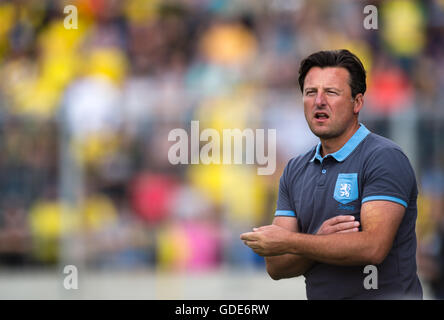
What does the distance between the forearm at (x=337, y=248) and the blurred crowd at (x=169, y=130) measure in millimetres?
5274

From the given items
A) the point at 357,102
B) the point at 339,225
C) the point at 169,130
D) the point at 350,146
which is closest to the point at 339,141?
the point at 350,146

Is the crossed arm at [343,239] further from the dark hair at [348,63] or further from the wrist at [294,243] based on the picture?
the dark hair at [348,63]

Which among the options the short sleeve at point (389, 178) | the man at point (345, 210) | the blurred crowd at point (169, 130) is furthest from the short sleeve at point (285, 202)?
the blurred crowd at point (169, 130)

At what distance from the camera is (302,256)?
120 inches

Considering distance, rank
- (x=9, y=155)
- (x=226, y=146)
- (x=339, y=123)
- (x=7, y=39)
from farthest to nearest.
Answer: (x=7, y=39)
(x=9, y=155)
(x=226, y=146)
(x=339, y=123)

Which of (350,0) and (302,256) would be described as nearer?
(302,256)

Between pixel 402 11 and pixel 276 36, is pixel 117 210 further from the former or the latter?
pixel 402 11

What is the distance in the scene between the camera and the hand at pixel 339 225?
2.87 metres

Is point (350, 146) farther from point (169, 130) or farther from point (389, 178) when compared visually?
point (169, 130)

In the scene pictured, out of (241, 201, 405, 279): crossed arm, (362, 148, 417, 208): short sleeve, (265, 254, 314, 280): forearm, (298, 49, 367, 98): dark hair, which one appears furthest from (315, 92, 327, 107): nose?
(265, 254, 314, 280): forearm

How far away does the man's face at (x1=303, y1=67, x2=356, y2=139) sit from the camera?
2988 millimetres

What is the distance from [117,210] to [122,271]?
0.93 m

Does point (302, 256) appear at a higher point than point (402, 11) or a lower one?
lower

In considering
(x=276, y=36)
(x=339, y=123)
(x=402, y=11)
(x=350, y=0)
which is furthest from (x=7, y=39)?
(x=339, y=123)
